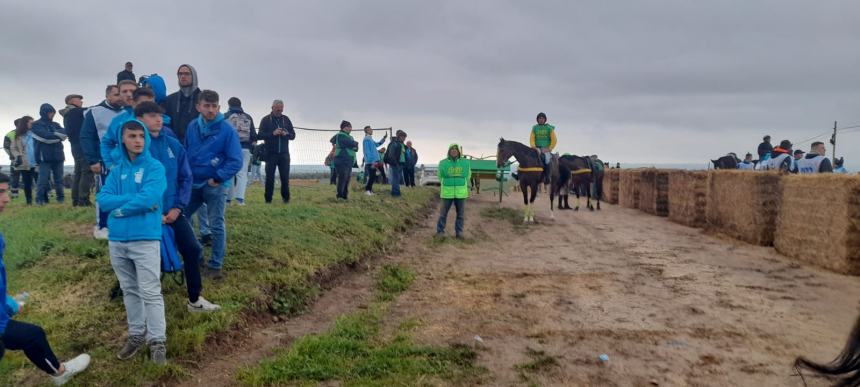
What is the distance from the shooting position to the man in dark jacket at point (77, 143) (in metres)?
8.41

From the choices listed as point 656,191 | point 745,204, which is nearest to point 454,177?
point 745,204

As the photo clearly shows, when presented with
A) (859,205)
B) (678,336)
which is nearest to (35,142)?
(678,336)

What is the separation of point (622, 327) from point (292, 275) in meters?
3.88

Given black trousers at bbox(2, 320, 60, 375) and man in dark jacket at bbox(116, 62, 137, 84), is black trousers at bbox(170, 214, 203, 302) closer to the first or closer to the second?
black trousers at bbox(2, 320, 60, 375)

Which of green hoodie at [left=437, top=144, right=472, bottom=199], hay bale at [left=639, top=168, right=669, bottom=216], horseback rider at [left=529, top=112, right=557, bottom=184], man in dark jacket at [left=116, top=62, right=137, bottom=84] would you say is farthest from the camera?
hay bale at [left=639, top=168, right=669, bottom=216]

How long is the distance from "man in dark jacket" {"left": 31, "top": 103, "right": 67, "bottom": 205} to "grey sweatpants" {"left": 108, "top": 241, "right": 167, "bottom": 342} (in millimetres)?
8499

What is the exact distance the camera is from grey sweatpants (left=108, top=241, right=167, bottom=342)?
4203mm

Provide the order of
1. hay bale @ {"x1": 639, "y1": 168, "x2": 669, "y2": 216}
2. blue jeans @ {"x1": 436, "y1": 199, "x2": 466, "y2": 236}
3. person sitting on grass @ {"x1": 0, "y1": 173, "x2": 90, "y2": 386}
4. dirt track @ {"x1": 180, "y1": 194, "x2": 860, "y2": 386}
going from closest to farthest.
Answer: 1. person sitting on grass @ {"x1": 0, "y1": 173, "x2": 90, "y2": 386}
2. dirt track @ {"x1": 180, "y1": 194, "x2": 860, "y2": 386}
3. blue jeans @ {"x1": 436, "y1": 199, "x2": 466, "y2": 236}
4. hay bale @ {"x1": 639, "y1": 168, "x2": 669, "y2": 216}

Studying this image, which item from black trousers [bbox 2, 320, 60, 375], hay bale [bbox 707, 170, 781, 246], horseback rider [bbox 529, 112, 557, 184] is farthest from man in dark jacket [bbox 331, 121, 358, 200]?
black trousers [bbox 2, 320, 60, 375]

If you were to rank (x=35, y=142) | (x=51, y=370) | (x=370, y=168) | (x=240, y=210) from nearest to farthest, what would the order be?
(x=51, y=370), (x=240, y=210), (x=35, y=142), (x=370, y=168)

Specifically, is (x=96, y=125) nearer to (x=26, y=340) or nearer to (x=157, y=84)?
(x=157, y=84)

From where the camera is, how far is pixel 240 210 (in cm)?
923

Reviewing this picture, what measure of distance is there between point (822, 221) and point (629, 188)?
13.4m

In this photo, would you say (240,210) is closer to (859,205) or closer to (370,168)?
(370,168)
